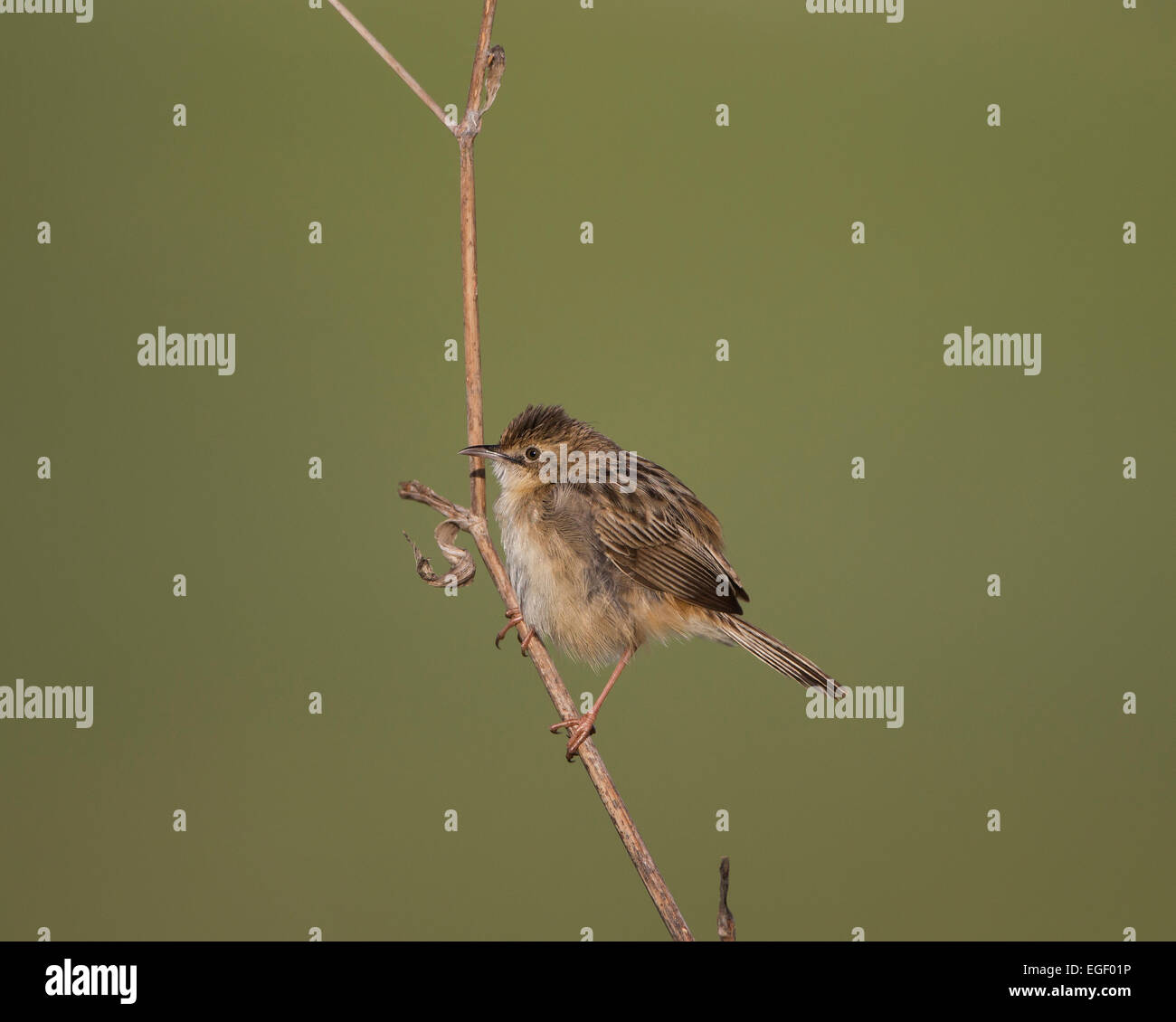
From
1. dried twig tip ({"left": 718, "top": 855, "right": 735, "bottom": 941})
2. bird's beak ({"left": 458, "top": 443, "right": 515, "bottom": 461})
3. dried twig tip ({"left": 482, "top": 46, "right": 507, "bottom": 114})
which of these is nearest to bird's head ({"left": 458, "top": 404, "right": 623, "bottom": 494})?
bird's beak ({"left": 458, "top": 443, "right": 515, "bottom": 461})

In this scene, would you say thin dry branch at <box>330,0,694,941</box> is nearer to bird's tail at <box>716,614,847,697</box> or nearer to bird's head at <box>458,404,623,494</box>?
bird's head at <box>458,404,623,494</box>

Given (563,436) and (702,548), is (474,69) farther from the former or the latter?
(702,548)

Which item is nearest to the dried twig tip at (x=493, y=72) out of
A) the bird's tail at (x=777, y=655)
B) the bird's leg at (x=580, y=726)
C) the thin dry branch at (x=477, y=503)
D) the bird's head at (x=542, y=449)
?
the thin dry branch at (x=477, y=503)

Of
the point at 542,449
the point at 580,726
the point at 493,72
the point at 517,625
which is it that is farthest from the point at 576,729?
the point at 493,72

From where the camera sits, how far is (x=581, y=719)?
11.1 feet

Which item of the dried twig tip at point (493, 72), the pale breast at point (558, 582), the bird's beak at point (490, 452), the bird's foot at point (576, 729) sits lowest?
the bird's foot at point (576, 729)

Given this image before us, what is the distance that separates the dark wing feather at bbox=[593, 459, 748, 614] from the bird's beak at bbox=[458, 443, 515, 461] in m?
0.43

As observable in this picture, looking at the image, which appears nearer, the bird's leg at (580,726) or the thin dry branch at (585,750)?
the thin dry branch at (585,750)

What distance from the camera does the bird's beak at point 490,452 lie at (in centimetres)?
334

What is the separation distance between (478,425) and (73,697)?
9.24 metres

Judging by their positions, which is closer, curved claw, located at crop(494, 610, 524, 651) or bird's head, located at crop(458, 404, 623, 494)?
curved claw, located at crop(494, 610, 524, 651)

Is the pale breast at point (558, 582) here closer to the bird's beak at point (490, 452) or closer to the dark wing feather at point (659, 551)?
the dark wing feather at point (659, 551)

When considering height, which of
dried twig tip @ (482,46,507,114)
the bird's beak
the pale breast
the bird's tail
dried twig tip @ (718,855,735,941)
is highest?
dried twig tip @ (482,46,507,114)

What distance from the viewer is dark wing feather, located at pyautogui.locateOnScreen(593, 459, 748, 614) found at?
407 centimetres
